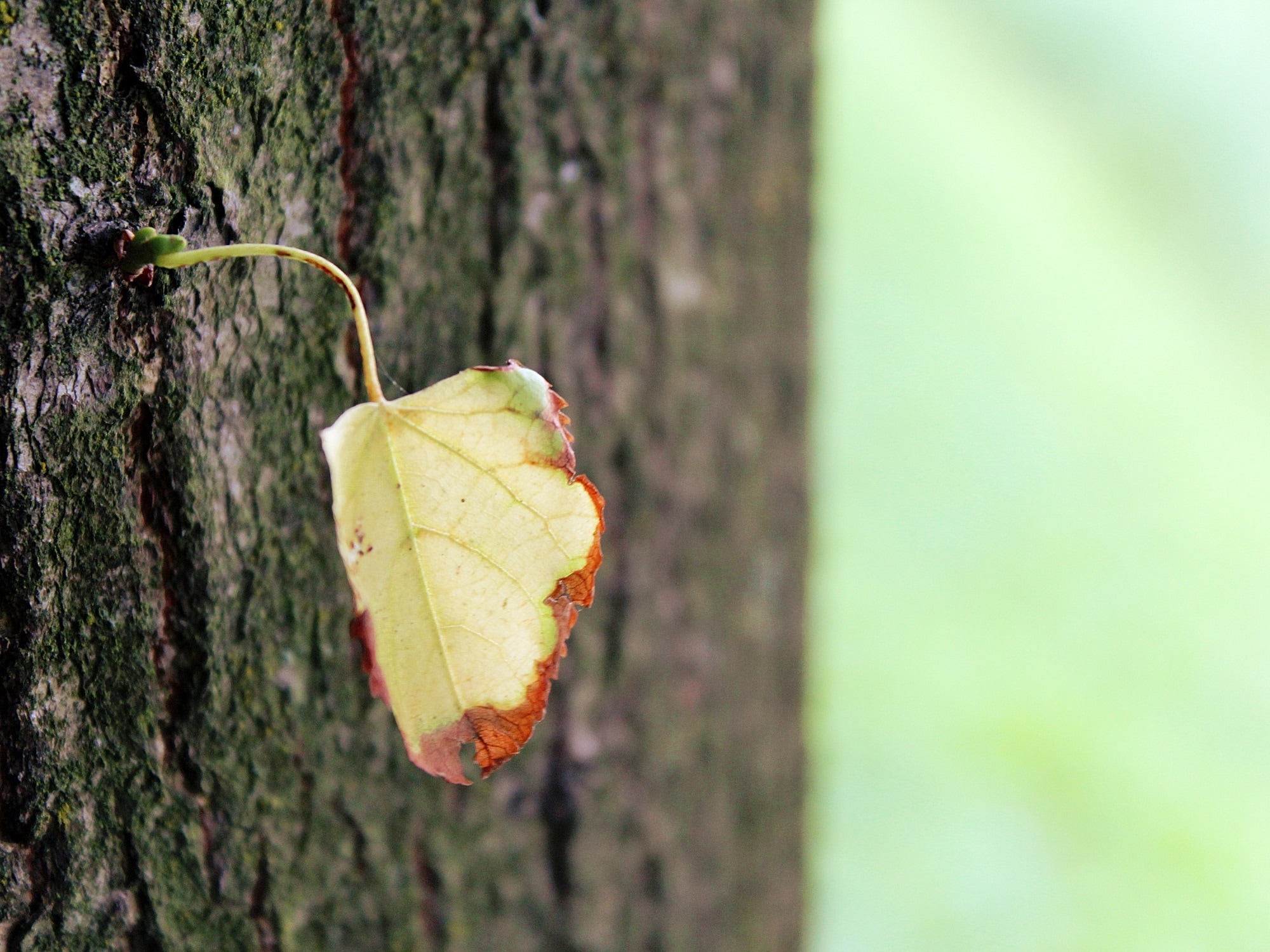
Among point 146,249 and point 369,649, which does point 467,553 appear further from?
point 146,249

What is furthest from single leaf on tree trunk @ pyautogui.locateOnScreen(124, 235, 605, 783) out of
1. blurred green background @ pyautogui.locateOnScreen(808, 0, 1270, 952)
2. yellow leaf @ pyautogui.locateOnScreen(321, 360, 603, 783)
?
blurred green background @ pyautogui.locateOnScreen(808, 0, 1270, 952)

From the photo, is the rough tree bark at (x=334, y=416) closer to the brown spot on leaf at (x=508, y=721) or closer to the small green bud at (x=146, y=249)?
the small green bud at (x=146, y=249)

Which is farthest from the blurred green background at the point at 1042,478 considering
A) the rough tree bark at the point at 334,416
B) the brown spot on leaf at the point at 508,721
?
the brown spot on leaf at the point at 508,721

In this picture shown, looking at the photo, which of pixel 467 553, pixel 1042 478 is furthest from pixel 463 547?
pixel 1042 478

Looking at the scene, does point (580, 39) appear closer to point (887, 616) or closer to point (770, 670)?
point (770, 670)

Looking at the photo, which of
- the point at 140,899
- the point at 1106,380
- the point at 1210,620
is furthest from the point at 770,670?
the point at 1106,380
